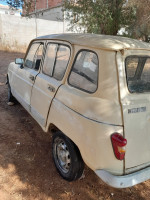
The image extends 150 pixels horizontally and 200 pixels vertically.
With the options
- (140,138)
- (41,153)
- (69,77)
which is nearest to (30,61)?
(69,77)

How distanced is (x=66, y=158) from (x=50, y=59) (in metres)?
1.61

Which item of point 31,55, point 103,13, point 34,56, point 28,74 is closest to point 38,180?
point 28,74

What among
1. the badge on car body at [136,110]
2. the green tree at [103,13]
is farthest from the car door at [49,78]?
the green tree at [103,13]

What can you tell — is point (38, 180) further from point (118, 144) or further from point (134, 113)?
point (134, 113)

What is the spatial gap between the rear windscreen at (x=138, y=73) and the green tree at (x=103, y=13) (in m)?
5.25

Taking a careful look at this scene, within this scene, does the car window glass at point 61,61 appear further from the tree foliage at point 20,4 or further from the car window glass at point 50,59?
the tree foliage at point 20,4

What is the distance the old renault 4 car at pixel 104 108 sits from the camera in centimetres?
192

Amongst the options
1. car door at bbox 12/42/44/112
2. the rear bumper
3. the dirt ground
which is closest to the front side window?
car door at bbox 12/42/44/112

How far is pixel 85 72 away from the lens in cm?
230

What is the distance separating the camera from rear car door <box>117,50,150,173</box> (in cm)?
194

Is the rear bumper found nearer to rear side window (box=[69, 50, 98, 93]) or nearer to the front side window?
rear side window (box=[69, 50, 98, 93])

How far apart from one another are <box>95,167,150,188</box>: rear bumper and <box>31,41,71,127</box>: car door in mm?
1284

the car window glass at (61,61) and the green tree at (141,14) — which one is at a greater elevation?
the green tree at (141,14)

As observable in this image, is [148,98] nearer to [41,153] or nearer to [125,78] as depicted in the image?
[125,78]
